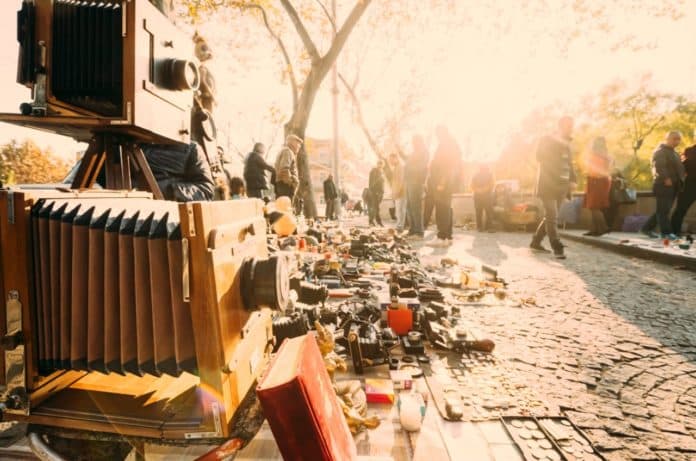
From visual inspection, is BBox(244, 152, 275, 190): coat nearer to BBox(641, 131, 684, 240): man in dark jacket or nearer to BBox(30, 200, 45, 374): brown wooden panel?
BBox(30, 200, 45, 374): brown wooden panel

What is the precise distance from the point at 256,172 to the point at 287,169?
0.84m

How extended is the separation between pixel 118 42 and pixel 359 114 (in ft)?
71.0

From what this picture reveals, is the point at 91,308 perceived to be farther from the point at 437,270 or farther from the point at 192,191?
the point at 437,270

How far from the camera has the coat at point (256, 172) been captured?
7.46 metres

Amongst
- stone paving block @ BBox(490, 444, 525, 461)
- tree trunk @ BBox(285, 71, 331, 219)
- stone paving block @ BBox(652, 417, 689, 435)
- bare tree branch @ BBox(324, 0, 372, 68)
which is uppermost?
bare tree branch @ BBox(324, 0, 372, 68)

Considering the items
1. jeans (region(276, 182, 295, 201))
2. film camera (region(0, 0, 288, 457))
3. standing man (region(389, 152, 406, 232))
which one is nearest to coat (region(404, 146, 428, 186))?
standing man (region(389, 152, 406, 232))

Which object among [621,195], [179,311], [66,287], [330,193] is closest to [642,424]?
[179,311]

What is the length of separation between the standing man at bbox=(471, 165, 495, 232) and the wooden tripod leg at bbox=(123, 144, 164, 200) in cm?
1081

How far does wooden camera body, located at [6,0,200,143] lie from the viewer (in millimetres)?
1582

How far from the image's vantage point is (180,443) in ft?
3.72

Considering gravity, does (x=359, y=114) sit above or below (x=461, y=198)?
above

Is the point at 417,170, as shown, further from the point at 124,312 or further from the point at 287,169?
the point at 124,312

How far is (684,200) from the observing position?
8.23 m

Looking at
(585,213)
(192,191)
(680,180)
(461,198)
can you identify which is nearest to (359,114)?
(461,198)
